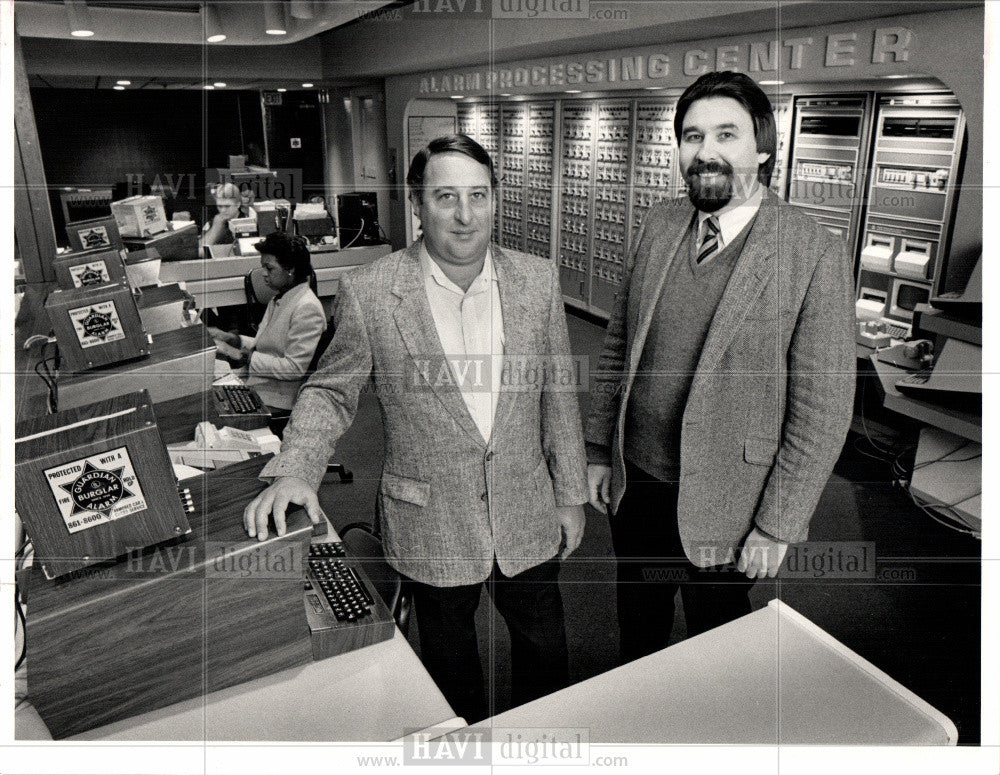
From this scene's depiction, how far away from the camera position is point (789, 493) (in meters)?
1.55

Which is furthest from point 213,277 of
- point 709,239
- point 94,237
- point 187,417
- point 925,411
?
point 709,239

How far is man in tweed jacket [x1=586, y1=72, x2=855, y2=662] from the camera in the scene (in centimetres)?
148

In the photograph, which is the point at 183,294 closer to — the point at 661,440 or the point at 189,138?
the point at 661,440

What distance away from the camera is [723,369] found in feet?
5.07

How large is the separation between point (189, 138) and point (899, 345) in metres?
8.74

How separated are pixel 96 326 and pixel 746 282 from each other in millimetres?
2075

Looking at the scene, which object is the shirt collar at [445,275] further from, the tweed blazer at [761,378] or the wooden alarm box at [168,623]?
the wooden alarm box at [168,623]

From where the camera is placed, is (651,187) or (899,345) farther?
(651,187)

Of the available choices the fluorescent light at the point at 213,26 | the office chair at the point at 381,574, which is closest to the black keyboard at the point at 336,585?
the office chair at the point at 381,574

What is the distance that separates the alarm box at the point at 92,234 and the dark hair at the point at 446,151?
2694 millimetres

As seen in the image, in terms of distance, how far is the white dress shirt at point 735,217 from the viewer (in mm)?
1549

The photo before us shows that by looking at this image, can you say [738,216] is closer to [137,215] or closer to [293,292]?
[293,292]

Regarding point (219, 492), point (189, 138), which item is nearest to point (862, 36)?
point (219, 492)

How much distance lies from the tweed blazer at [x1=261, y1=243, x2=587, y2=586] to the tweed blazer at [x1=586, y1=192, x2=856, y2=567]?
174 mm
